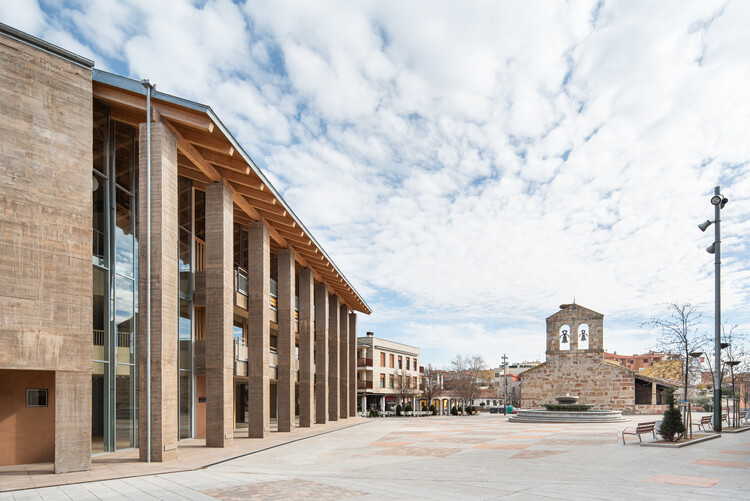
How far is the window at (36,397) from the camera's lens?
629 inches

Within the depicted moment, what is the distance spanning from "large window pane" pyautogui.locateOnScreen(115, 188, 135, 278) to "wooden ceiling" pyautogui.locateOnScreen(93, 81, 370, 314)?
7.64ft

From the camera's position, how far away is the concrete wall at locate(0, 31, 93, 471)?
1352 centimetres

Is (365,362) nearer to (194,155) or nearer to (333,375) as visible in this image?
(333,375)

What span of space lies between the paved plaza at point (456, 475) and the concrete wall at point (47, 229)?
3071mm

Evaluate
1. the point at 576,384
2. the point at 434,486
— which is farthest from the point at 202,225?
the point at 576,384

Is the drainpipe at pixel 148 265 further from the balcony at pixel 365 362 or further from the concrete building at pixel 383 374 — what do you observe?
the balcony at pixel 365 362

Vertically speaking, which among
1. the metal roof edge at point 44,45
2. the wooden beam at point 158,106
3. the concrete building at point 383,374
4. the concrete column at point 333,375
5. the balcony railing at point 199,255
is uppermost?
the metal roof edge at point 44,45

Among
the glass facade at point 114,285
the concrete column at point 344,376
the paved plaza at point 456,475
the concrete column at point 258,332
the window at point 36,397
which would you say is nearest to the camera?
the paved plaza at point 456,475

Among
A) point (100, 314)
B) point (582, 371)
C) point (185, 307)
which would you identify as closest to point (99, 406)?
point (100, 314)

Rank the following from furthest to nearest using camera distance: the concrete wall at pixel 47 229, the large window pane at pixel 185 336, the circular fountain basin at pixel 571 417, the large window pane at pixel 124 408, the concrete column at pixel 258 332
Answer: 1. the circular fountain basin at pixel 571 417
2. the concrete column at pixel 258 332
3. the large window pane at pixel 185 336
4. the large window pane at pixel 124 408
5. the concrete wall at pixel 47 229

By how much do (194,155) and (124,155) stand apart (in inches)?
84.9

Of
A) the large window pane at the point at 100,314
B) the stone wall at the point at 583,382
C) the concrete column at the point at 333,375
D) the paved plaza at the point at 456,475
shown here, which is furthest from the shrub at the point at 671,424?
the stone wall at the point at 583,382

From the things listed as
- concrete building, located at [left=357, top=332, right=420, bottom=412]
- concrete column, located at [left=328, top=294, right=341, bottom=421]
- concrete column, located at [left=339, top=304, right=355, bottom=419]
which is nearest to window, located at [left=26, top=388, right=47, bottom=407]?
concrete column, located at [left=328, top=294, right=341, bottom=421]

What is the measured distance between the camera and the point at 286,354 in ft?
96.7
